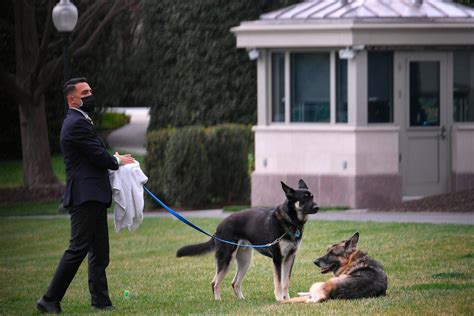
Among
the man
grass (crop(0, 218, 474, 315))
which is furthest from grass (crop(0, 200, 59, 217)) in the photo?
the man

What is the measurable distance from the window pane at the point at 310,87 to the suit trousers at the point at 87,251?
11594mm

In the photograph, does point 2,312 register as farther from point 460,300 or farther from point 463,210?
point 463,210

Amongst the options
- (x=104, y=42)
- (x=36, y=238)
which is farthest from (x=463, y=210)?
(x=104, y=42)

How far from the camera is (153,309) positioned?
1115 centimetres

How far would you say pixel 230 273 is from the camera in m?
15.0

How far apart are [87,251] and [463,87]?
13197mm

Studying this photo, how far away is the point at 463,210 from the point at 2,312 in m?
10.0

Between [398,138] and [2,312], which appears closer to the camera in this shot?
[2,312]

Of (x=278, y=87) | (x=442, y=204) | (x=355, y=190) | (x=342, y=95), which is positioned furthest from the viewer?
(x=278, y=87)

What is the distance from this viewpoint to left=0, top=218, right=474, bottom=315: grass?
413 inches

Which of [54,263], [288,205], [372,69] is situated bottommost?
[54,263]

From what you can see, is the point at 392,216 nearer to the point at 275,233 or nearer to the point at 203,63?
the point at 275,233

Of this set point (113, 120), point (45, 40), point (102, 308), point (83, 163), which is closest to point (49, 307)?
point (102, 308)

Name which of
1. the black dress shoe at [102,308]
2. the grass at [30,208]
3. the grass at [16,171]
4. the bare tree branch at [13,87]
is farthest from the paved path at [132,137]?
the black dress shoe at [102,308]
